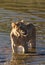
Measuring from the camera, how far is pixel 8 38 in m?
11.6

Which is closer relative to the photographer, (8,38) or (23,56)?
(23,56)

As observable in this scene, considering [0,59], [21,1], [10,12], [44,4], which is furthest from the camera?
[21,1]

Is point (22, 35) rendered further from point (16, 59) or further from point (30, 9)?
point (30, 9)

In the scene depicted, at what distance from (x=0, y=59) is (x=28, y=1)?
1005 cm

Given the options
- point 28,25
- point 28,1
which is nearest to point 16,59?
point 28,25

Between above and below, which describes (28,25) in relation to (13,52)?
above

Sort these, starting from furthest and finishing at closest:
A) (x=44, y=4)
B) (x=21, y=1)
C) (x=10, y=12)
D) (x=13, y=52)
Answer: (x=21, y=1), (x=44, y=4), (x=10, y=12), (x=13, y=52)

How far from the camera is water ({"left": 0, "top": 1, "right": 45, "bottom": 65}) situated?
969cm

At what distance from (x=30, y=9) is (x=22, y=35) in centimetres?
680

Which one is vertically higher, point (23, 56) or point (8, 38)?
point (8, 38)

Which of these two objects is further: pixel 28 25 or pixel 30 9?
pixel 30 9

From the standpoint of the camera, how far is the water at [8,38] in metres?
9.69

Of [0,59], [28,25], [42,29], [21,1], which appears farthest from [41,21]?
[21,1]

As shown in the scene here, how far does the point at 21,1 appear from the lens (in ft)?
63.7
